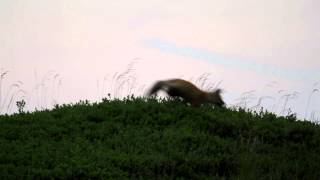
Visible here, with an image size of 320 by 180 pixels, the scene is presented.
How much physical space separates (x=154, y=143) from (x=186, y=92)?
2.95 m

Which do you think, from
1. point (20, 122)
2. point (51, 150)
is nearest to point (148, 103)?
point (20, 122)

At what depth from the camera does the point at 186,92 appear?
42.0 ft

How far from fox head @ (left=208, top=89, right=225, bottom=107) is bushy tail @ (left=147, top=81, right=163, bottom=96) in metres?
1.00

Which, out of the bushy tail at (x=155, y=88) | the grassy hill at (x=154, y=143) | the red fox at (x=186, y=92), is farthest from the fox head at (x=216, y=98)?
the bushy tail at (x=155, y=88)

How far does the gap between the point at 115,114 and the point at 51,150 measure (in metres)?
2.43

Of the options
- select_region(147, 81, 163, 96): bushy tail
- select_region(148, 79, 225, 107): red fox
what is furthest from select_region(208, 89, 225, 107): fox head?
select_region(147, 81, 163, 96): bushy tail

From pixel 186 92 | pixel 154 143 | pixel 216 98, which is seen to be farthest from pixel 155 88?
pixel 154 143

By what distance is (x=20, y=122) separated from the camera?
1114 centimetres

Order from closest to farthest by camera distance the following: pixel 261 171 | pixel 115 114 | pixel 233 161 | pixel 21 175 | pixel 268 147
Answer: pixel 21 175 < pixel 261 171 < pixel 233 161 < pixel 268 147 < pixel 115 114

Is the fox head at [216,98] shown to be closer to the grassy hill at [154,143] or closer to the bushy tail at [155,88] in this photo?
the grassy hill at [154,143]

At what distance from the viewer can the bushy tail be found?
13.1 meters

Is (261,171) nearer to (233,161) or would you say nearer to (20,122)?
(233,161)

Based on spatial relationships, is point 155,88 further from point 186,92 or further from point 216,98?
point 216,98

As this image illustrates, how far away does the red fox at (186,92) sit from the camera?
42.0ft
